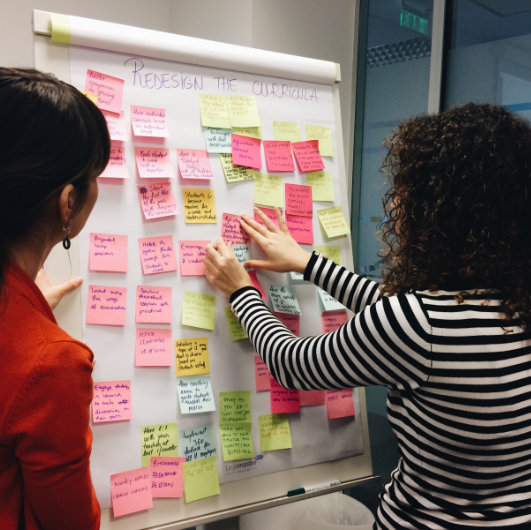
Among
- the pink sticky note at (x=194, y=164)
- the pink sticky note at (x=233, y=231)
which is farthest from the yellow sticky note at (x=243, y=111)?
the pink sticky note at (x=233, y=231)

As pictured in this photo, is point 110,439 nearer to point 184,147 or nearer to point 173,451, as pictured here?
point 173,451

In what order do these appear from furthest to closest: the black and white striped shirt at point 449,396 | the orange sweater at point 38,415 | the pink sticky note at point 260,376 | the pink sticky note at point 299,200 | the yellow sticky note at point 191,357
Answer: the pink sticky note at point 299,200
the pink sticky note at point 260,376
the yellow sticky note at point 191,357
the black and white striped shirt at point 449,396
the orange sweater at point 38,415

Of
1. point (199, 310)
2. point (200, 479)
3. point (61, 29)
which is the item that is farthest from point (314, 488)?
point (61, 29)

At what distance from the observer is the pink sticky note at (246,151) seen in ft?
4.41

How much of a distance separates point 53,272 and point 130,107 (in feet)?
1.35

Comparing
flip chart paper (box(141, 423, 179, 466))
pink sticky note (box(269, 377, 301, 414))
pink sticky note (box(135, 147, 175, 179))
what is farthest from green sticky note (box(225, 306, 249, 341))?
pink sticky note (box(135, 147, 175, 179))

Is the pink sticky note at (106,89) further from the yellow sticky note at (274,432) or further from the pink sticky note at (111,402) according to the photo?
the yellow sticky note at (274,432)

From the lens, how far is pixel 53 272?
1.12m

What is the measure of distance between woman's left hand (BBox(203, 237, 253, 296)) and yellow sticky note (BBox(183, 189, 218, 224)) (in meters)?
0.07

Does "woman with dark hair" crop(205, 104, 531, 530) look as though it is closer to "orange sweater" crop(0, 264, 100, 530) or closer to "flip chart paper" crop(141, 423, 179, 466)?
"flip chart paper" crop(141, 423, 179, 466)

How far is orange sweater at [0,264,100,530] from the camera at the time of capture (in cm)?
66

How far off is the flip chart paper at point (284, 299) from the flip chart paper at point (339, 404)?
0.80 ft

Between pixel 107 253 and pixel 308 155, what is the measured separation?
2.05 ft

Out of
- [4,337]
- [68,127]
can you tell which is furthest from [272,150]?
[4,337]
